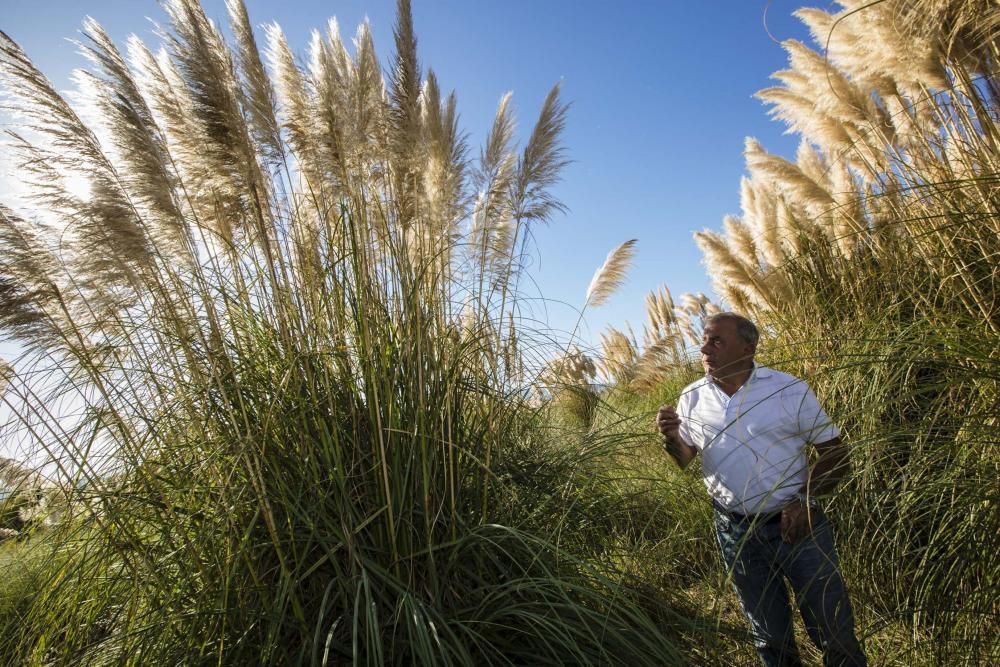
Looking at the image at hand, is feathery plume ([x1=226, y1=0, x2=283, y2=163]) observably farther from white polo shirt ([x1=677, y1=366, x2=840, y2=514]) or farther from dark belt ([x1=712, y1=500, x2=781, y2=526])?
dark belt ([x1=712, y1=500, x2=781, y2=526])

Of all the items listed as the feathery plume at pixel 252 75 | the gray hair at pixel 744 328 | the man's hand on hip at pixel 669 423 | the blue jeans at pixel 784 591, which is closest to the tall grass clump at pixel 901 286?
the blue jeans at pixel 784 591

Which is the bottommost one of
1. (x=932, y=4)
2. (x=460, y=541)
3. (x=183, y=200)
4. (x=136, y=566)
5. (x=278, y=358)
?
(x=460, y=541)

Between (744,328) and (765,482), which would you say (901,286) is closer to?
(744,328)

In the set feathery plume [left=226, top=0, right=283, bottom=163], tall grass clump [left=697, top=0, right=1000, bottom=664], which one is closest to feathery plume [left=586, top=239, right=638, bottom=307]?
tall grass clump [left=697, top=0, right=1000, bottom=664]

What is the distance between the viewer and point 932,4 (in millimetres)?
2654

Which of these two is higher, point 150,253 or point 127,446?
point 150,253

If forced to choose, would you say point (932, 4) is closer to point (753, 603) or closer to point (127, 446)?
point (753, 603)

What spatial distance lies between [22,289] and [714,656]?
3577 millimetres

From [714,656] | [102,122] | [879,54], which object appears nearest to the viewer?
[714,656]

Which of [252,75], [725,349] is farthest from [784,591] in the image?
[252,75]

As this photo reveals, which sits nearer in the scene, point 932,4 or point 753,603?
point 932,4

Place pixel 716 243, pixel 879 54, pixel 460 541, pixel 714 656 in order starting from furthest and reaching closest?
pixel 716 243
pixel 879 54
pixel 714 656
pixel 460 541

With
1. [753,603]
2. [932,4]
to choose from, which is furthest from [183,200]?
[932,4]

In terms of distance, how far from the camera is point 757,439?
9.00 feet
